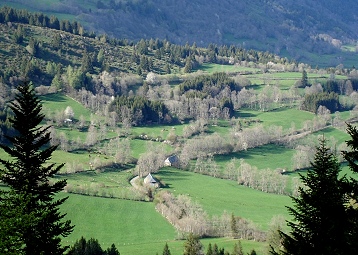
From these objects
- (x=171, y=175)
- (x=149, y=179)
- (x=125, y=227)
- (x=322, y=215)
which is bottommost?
(x=125, y=227)

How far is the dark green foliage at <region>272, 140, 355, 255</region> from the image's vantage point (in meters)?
20.5

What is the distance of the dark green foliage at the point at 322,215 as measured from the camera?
2047 cm

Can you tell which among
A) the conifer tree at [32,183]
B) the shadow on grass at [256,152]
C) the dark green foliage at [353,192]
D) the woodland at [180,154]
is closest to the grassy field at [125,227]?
the woodland at [180,154]

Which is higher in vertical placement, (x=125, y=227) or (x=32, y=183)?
(x=32, y=183)

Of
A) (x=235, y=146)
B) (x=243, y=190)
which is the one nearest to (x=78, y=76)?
(x=235, y=146)

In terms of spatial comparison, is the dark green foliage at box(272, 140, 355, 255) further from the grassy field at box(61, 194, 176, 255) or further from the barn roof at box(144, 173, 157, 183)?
the barn roof at box(144, 173, 157, 183)

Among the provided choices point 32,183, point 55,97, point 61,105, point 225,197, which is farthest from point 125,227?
point 55,97

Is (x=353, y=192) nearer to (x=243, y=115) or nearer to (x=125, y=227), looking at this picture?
(x=125, y=227)

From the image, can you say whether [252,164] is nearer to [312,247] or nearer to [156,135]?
[156,135]

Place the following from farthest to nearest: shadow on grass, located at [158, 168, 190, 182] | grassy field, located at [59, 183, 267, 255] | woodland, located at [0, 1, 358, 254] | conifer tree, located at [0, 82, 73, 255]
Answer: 1. shadow on grass, located at [158, 168, 190, 182]
2. woodland, located at [0, 1, 358, 254]
3. grassy field, located at [59, 183, 267, 255]
4. conifer tree, located at [0, 82, 73, 255]

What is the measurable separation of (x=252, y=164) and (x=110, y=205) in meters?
51.0

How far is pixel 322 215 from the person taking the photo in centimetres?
2102

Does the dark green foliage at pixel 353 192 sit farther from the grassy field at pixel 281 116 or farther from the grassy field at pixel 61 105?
the grassy field at pixel 281 116

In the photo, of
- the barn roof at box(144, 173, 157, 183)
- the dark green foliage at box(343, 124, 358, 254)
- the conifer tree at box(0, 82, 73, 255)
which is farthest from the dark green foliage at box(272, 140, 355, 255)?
the barn roof at box(144, 173, 157, 183)
